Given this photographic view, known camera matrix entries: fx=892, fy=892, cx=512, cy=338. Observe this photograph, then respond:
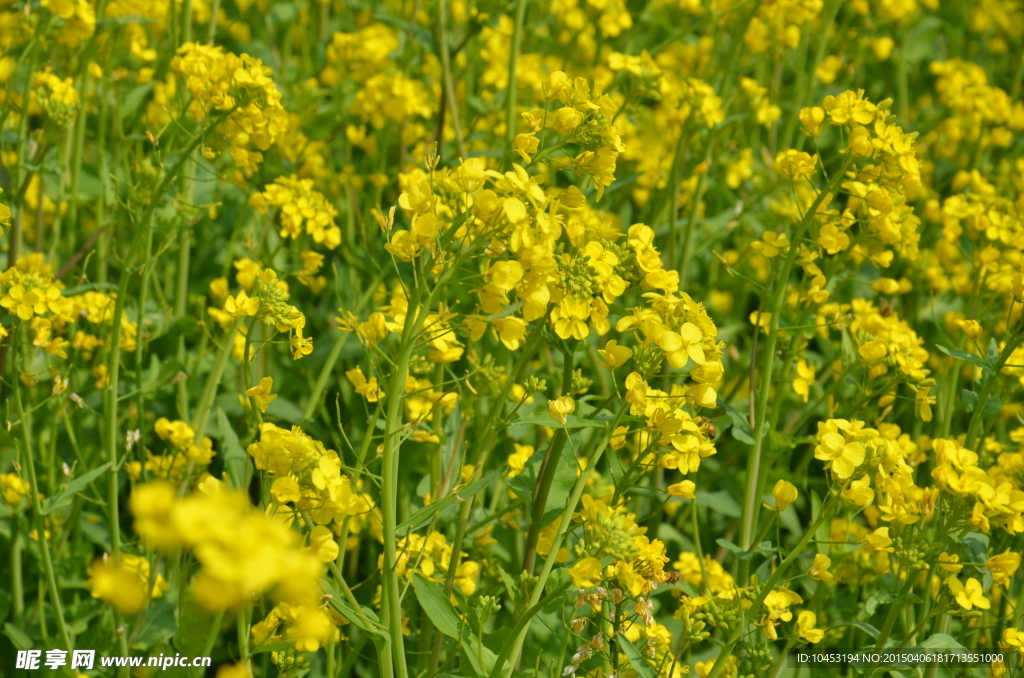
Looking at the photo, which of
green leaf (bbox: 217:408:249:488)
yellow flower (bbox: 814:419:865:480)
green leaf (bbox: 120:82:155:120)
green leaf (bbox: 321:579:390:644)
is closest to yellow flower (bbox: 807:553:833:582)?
yellow flower (bbox: 814:419:865:480)

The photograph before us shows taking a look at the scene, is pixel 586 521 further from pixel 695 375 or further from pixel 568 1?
pixel 568 1

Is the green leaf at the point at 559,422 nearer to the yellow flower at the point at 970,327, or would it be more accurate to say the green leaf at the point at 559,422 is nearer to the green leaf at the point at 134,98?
the yellow flower at the point at 970,327

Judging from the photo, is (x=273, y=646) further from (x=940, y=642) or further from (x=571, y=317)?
(x=940, y=642)

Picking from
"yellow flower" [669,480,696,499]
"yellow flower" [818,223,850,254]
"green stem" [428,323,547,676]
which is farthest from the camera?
"yellow flower" [818,223,850,254]

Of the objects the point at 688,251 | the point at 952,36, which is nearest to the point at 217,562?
the point at 688,251

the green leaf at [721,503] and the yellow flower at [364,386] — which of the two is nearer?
the yellow flower at [364,386]

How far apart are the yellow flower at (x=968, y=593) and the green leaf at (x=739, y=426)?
51 centimetres

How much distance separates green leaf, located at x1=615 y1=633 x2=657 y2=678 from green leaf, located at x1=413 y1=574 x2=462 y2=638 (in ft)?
1.18

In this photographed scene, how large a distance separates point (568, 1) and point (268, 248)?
172 centimetres

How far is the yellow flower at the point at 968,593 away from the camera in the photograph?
1.84 meters

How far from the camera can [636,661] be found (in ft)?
5.73

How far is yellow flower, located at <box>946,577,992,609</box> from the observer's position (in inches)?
72.4

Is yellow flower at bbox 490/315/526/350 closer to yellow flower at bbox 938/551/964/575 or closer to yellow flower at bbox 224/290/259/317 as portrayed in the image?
yellow flower at bbox 224/290/259/317

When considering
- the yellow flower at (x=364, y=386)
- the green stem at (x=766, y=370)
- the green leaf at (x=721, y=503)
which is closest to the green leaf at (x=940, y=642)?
the green stem at (x=766, y=370)
